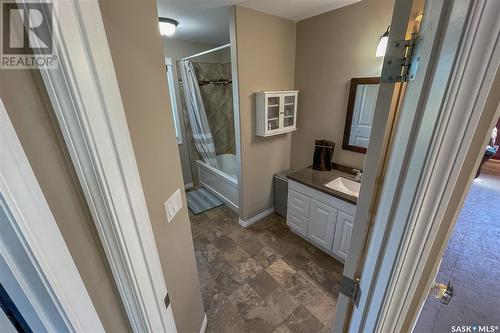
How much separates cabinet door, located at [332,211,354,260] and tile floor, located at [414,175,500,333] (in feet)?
2.23

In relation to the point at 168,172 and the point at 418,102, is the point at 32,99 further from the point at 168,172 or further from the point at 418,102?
the point at 418,102

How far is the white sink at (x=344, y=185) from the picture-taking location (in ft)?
7.06

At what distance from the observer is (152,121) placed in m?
0.89

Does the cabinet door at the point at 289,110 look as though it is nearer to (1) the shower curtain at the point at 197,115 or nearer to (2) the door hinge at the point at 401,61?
(1) the shower curtain at the point at 197,115

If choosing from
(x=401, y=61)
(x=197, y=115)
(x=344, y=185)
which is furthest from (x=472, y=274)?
(x=197, y=115)

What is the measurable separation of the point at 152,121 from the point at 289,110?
2.04m

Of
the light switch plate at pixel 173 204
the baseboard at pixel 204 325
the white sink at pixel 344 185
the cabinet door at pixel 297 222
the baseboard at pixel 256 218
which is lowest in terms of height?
the baseboard at pixel 204 325

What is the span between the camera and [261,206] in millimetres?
2895

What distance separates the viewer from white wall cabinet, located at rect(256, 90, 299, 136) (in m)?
2.34

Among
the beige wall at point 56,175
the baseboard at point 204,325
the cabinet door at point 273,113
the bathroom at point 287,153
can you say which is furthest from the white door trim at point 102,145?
the cabinet door at point 273,113

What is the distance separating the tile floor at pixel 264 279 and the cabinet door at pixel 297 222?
133mm

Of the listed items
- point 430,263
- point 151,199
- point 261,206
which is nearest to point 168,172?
point 151,199

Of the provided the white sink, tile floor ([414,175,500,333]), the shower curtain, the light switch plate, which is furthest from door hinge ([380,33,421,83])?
the shower curtain

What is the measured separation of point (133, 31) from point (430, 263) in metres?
1.35
